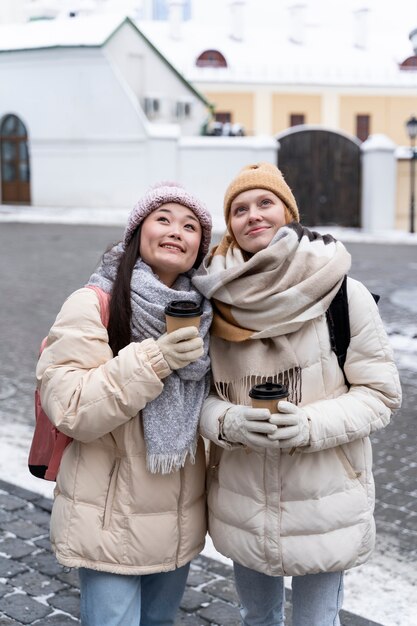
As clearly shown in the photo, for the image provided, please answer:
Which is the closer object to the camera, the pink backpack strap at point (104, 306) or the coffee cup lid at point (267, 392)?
the coffee cup lid at point (267, 392)

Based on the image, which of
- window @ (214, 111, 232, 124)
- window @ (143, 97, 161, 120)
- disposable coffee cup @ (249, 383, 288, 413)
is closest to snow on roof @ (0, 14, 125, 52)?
window @ (143, 97, 161, 120)

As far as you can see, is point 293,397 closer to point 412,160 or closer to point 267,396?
point 267,396

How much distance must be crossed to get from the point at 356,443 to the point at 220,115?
42.2 m

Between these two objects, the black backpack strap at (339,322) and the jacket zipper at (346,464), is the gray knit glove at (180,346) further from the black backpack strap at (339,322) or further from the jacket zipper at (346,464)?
the jacket zipper at (346,464)

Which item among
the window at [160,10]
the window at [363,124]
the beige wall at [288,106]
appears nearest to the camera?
the beige wall at [288,106]

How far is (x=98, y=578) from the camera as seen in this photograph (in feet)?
8.70

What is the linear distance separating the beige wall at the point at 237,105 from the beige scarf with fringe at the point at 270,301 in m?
41.9

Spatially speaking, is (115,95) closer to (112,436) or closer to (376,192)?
(376,192)

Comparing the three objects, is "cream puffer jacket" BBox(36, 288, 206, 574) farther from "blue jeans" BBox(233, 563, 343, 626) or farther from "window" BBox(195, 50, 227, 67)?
"window" BBox(195, 50, 227, 67)

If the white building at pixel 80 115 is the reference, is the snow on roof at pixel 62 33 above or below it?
above

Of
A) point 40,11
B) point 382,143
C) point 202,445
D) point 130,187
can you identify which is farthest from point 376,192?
point 202,445

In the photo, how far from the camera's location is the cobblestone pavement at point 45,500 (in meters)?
3.85

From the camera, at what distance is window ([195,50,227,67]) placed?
44.3m

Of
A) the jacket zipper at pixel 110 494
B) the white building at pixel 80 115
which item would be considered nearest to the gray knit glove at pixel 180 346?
the jacket zipper at pixel 110 494
